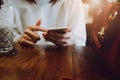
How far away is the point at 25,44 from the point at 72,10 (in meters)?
0.68

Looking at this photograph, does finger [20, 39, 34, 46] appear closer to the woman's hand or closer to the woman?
the woman's hand

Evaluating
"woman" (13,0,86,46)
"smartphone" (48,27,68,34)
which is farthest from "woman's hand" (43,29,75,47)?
"woman" (13,0,86,46)

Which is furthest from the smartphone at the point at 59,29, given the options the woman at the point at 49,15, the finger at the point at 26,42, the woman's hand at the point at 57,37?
the woman at the point at 49,15

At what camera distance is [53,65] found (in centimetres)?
83

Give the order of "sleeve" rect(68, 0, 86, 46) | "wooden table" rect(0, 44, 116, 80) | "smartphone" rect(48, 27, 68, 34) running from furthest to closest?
"sleeve" rect(68, 0, 86, 46) < "smartphone" rect(48, 27, 68, 34) < "wooden table" rect(0, 44, 116, 80)

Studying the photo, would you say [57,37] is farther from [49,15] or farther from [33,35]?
[49,15]

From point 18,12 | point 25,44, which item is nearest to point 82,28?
point 18,12

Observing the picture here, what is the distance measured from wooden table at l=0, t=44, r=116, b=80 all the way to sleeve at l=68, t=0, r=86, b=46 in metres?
0.54

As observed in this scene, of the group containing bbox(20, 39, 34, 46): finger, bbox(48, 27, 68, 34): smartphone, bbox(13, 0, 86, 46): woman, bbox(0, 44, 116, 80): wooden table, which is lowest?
bbox(0, 44, 116, 80): wooden table

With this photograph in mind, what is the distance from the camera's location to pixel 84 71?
2.53 feet

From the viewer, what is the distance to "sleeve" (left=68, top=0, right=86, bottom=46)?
1.66 metres

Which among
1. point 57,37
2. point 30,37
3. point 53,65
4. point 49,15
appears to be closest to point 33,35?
point 30,37

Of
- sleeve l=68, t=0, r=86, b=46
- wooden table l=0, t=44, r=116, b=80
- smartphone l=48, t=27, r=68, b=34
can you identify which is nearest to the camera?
wooden table l=0, t=44, r=116, b=80

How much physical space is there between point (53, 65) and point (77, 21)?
0.93m
